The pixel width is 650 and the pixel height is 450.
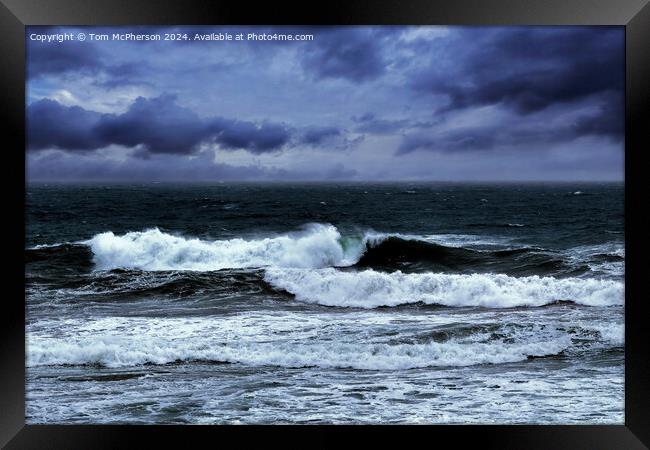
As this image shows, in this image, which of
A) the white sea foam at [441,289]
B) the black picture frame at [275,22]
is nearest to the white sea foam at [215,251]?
the white sea foam at [441,289]

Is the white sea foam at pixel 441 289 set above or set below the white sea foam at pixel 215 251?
below

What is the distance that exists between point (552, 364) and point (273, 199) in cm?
529

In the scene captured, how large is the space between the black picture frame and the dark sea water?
2.17ft

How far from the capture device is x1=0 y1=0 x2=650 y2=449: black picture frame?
3258mm

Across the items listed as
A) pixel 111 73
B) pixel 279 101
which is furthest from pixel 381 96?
pixel 111 73

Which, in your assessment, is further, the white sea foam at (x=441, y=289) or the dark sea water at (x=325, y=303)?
the white sea foam at (x=441, y=289)

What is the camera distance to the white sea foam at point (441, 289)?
6.75 m

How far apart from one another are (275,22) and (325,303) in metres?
4.11

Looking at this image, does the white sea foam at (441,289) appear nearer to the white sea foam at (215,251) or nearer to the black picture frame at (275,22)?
the white sea foam at (215,251)

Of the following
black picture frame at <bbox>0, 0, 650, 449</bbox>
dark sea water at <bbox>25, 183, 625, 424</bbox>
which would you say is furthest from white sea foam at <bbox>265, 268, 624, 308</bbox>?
black picture frame at <bbox>0, 0, 650, 449</bbox>

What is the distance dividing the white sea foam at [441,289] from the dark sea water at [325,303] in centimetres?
2

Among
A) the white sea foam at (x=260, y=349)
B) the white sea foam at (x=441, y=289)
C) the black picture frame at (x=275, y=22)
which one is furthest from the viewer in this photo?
the white sea foam at (x=441, y=289)

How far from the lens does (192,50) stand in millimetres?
9688

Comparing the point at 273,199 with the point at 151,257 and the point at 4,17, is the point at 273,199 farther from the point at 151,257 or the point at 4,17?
the point at 4,17
